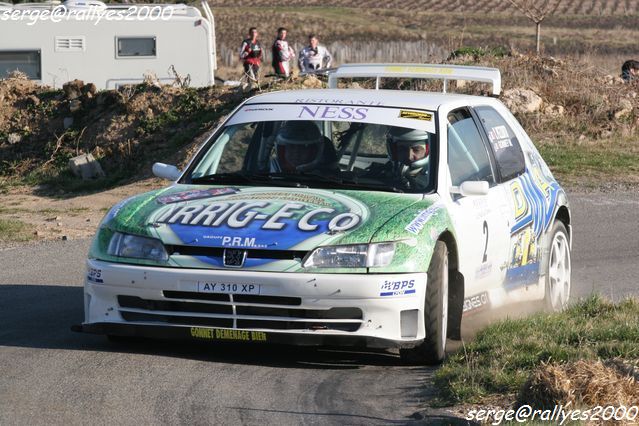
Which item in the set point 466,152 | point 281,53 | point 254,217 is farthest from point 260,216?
point 281,53

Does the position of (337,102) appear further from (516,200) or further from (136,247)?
(136,247)

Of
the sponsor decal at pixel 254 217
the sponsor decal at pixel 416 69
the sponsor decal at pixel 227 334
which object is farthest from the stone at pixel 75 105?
the sponsor decal at pixel 227 334

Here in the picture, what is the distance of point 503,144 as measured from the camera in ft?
28.1

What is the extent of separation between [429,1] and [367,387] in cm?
8152

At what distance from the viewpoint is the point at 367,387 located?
20.8ft

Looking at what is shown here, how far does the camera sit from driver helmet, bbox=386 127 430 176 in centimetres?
755

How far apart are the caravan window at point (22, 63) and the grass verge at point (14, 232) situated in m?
9.83

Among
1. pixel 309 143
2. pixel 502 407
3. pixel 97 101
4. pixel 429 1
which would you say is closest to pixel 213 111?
pixel 97 101

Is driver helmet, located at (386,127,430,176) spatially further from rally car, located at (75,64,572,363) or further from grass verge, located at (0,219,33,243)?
grass verge, located at (0,219,33,243)

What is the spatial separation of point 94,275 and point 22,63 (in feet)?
56.7

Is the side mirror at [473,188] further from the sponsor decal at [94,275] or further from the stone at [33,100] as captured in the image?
the stone at [33,100]

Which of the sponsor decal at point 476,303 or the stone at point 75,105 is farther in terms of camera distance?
the stone at point 75,105

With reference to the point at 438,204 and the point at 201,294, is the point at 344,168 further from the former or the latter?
the point at 201,294

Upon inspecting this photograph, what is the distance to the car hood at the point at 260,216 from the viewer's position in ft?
21.5
